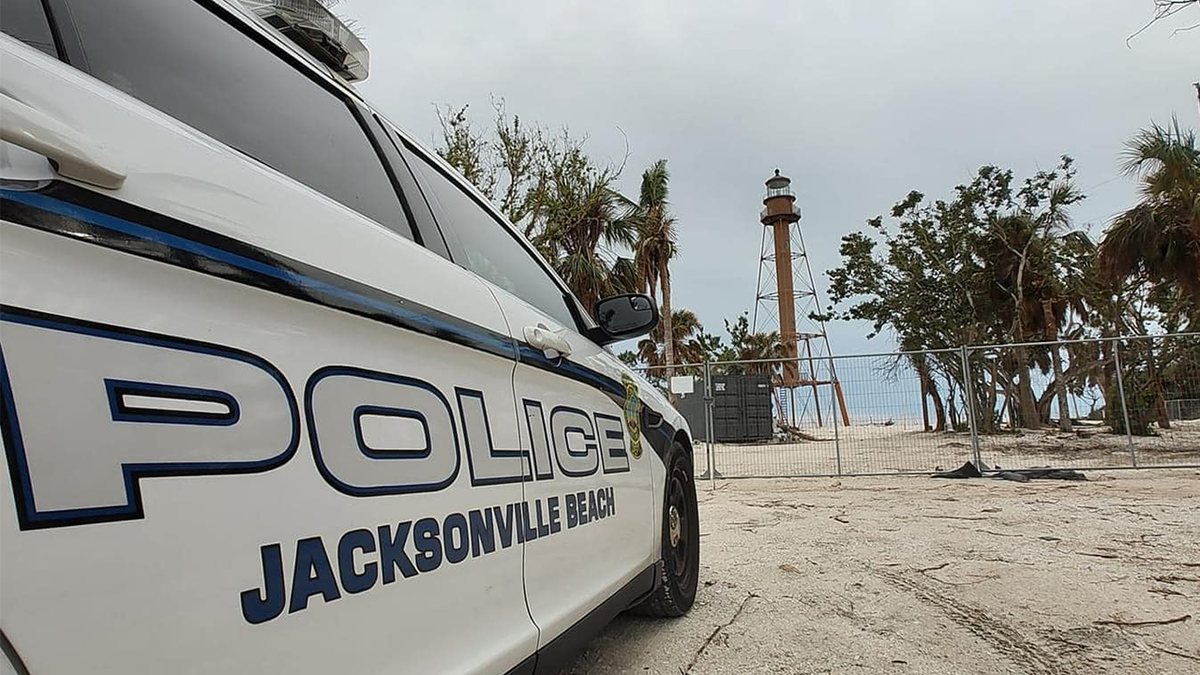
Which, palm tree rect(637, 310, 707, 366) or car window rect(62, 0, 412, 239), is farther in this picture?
palm tree rect(637, 310, 707, 366)

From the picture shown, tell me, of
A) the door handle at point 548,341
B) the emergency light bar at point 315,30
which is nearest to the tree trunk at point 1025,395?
the door handle at point 548,341

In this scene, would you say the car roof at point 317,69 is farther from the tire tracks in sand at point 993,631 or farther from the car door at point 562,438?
the tire tracks in sand at point 993,631

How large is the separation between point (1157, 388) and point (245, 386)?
44.7 ft

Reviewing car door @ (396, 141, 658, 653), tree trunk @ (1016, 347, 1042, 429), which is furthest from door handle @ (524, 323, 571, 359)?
tree trunk @ (1016, 347, 1042, 429)

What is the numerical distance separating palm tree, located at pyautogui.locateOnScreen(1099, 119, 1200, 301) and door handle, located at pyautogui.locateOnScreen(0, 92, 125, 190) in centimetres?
1610

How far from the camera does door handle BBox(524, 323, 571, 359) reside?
188 cm

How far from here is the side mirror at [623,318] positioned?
105 inches

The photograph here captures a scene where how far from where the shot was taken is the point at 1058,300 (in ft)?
67.9

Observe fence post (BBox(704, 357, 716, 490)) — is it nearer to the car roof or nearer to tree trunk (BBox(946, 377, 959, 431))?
tree trunk (BBox(946, 377, 959, 431))

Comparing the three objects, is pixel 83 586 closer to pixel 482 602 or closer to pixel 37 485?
pixel 37 485

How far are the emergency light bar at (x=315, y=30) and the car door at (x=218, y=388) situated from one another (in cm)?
54

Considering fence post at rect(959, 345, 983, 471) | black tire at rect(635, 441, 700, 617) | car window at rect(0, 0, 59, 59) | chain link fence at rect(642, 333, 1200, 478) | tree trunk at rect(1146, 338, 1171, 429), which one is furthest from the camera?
tree trunk at rect(1146, 338, 1171, 429)

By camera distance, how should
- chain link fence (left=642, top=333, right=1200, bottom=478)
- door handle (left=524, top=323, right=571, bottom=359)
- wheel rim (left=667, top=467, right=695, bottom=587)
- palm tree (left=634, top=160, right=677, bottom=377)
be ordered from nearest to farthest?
door handle (left=524, top=323, right=571, bottom=359)
wheel rim (left=667, top=467, right=695, bottom=587)
chain link fence (left=642, top=333, right=1200, bottom=478)
palm tree (left=634, top=160, right=677, bottom=377)

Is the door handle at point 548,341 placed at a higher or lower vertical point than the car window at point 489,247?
lower
